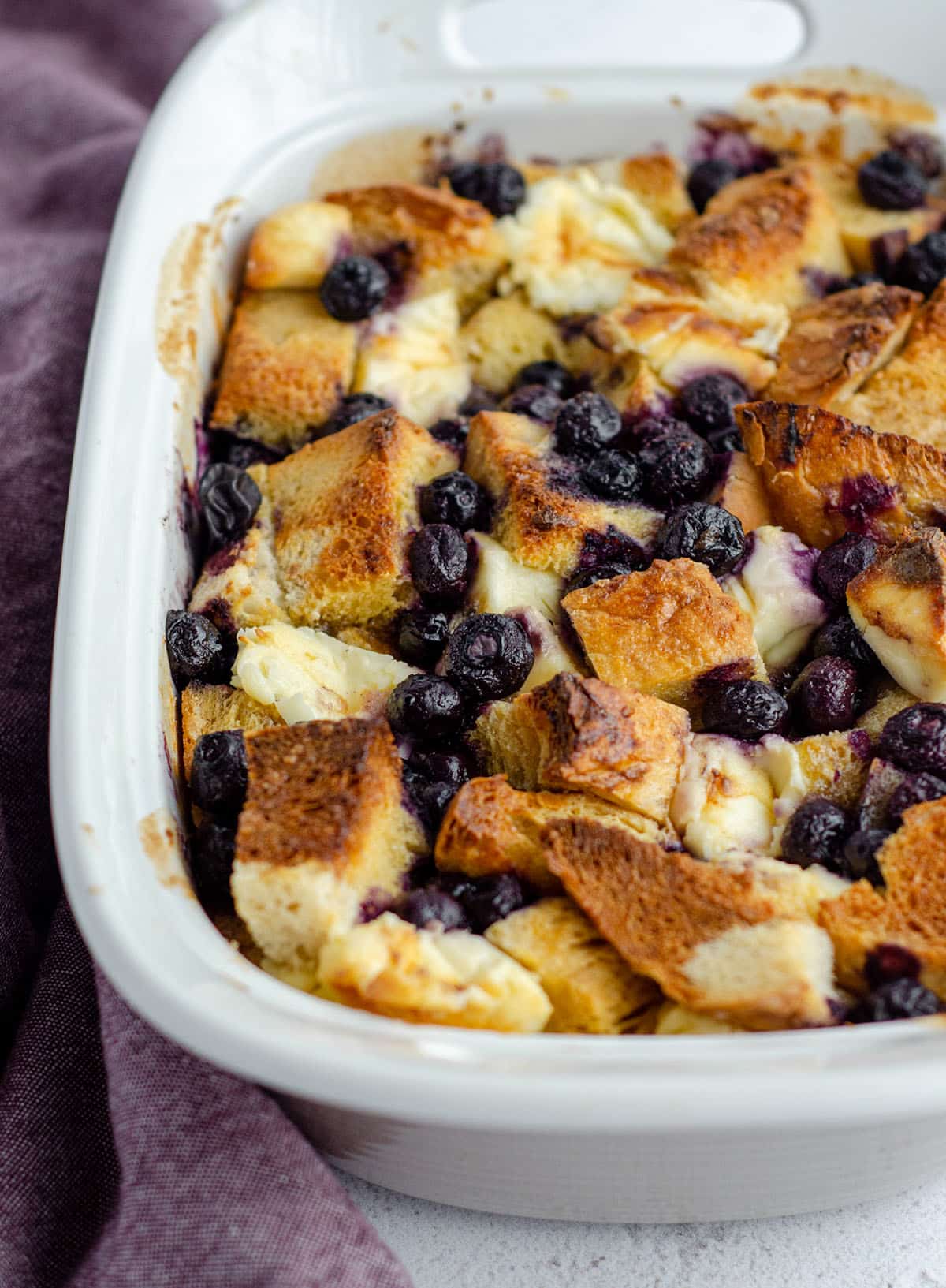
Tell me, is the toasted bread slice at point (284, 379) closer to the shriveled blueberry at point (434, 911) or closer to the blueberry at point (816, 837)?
the shriveled blueberry at point (434, 911)

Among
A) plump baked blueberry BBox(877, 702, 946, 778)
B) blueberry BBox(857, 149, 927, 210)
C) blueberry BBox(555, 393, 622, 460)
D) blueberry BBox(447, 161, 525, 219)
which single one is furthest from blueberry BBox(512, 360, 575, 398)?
plump baked blueberry BBox(877, 702, 946, 778)

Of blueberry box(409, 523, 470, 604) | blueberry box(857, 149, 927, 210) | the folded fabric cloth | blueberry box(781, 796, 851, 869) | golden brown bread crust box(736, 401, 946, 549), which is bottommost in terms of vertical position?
the folded fabric cloth

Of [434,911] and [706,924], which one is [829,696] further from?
[434,911]

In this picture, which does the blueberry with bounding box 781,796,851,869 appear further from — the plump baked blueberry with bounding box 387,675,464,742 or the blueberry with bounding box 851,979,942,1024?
the plump baked blueberry with bounding box 387,675,464,742

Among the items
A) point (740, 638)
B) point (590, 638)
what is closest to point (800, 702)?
point (740, 638)

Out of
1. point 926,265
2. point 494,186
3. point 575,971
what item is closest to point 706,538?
point 575,971

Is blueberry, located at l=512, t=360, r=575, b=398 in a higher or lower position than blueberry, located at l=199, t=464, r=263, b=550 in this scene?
higher

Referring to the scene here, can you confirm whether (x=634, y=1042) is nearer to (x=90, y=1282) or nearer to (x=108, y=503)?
(x=90, y=1282)
